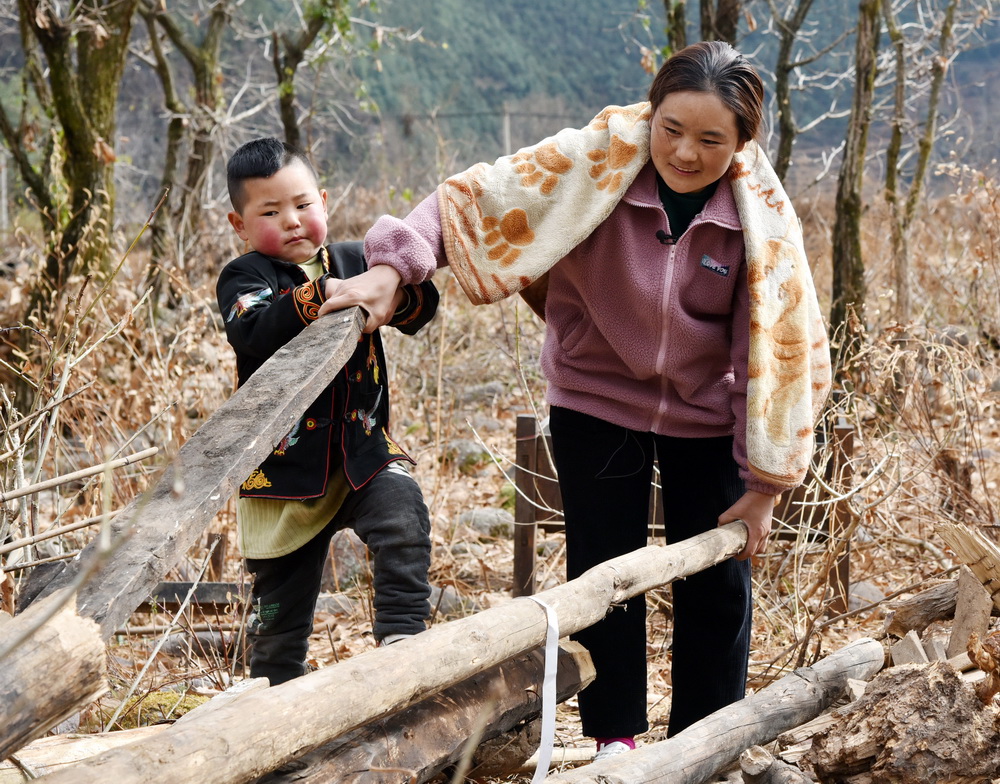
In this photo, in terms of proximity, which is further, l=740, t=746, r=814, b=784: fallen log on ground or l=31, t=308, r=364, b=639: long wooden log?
l=740, t=746, r=814, b=784: fallen log on ground

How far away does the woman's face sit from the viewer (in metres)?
2.31

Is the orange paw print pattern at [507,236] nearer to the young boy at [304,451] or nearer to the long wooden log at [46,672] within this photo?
the young boy at [304,451]

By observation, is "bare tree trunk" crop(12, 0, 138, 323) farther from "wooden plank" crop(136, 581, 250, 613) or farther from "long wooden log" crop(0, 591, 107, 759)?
"long wooden log" crop(0, 591, 107, 759)

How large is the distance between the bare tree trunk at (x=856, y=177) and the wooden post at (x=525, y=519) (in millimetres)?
2639

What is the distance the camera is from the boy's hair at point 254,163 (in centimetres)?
245

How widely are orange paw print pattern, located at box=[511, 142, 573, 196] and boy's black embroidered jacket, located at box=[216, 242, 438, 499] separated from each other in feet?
1.14

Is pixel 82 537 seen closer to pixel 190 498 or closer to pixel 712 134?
pixel 190 498

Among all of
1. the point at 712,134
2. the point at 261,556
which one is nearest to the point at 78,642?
the point at 261,556

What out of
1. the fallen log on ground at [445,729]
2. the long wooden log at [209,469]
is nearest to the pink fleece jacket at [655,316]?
the long wooden log at [209,469]

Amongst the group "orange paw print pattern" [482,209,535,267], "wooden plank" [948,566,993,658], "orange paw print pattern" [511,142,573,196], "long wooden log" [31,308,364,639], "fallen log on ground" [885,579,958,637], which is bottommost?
"fallen log on ground" [885,579,958,637]

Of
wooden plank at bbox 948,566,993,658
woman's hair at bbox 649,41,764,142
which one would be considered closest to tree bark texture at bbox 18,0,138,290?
woman's hair at bbox 649,41,764,142

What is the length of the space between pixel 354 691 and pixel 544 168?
1.37m

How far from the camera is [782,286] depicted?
95.3 inches

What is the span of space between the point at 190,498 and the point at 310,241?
103cm
